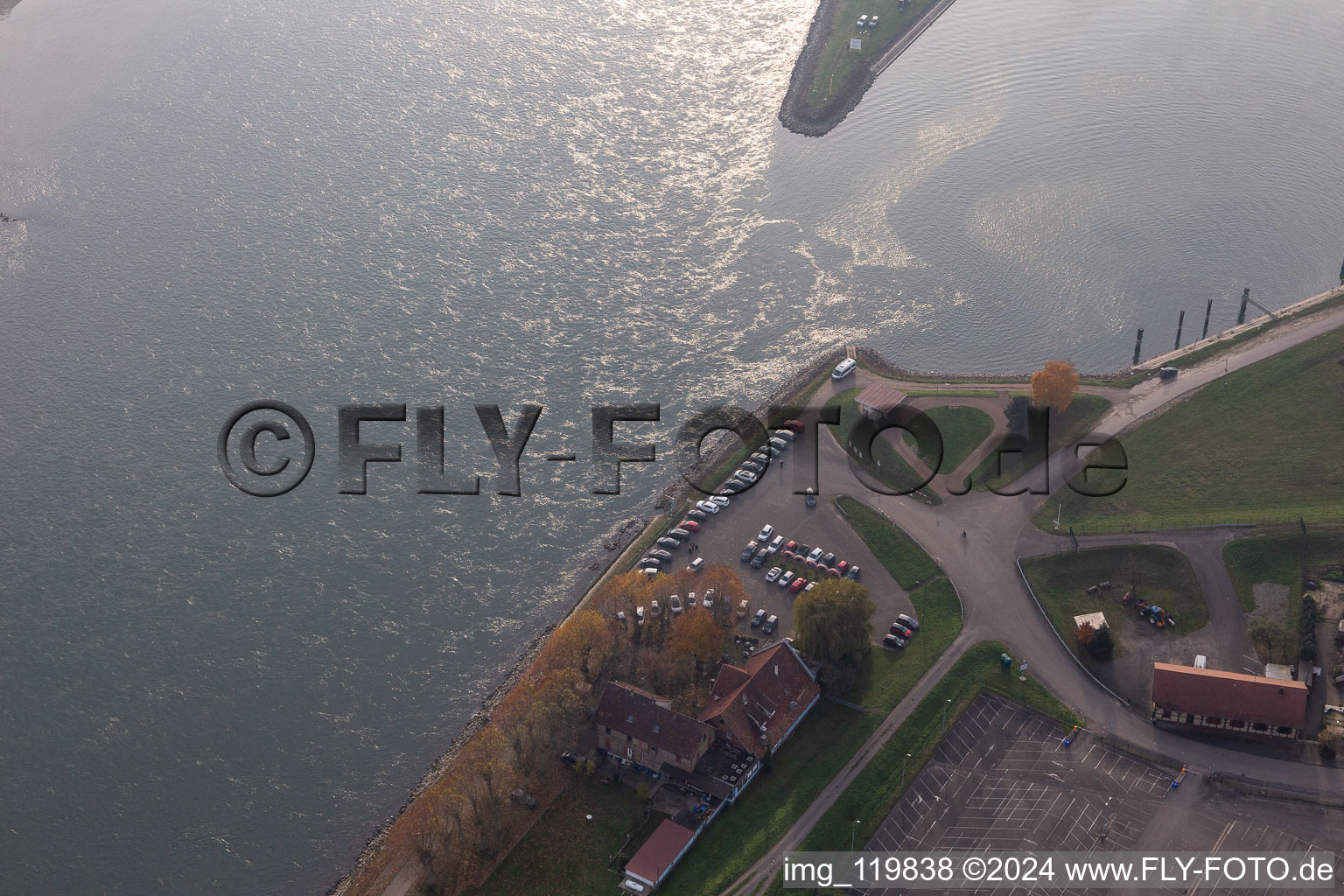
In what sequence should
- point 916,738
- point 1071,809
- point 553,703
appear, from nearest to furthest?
point 1071,809
point 916,738
point 553,703

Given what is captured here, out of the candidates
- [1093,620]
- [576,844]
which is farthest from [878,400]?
[576,844]

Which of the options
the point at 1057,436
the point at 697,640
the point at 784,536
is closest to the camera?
the point at 697,640

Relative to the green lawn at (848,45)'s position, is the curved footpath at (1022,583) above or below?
below

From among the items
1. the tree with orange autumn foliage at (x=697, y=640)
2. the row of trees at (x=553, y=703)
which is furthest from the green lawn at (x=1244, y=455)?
the row of trees at (x=553, y=703)

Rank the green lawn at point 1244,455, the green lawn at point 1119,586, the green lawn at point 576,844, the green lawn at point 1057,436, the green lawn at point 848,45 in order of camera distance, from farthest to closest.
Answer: the green lawn at point 848,45
the green lawn at point 1057,436
the green lawn at point 1244,455
the green lawn at point 1119,586
the green lawn at point 576,844

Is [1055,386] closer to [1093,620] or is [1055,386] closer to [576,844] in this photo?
[1093,620]

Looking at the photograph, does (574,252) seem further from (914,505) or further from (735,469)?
(914,505)

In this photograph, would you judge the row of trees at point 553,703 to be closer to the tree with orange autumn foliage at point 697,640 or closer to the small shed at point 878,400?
the tree with orange autumn foliage at point 697,640

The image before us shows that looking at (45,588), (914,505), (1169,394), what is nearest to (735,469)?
(914,505)
